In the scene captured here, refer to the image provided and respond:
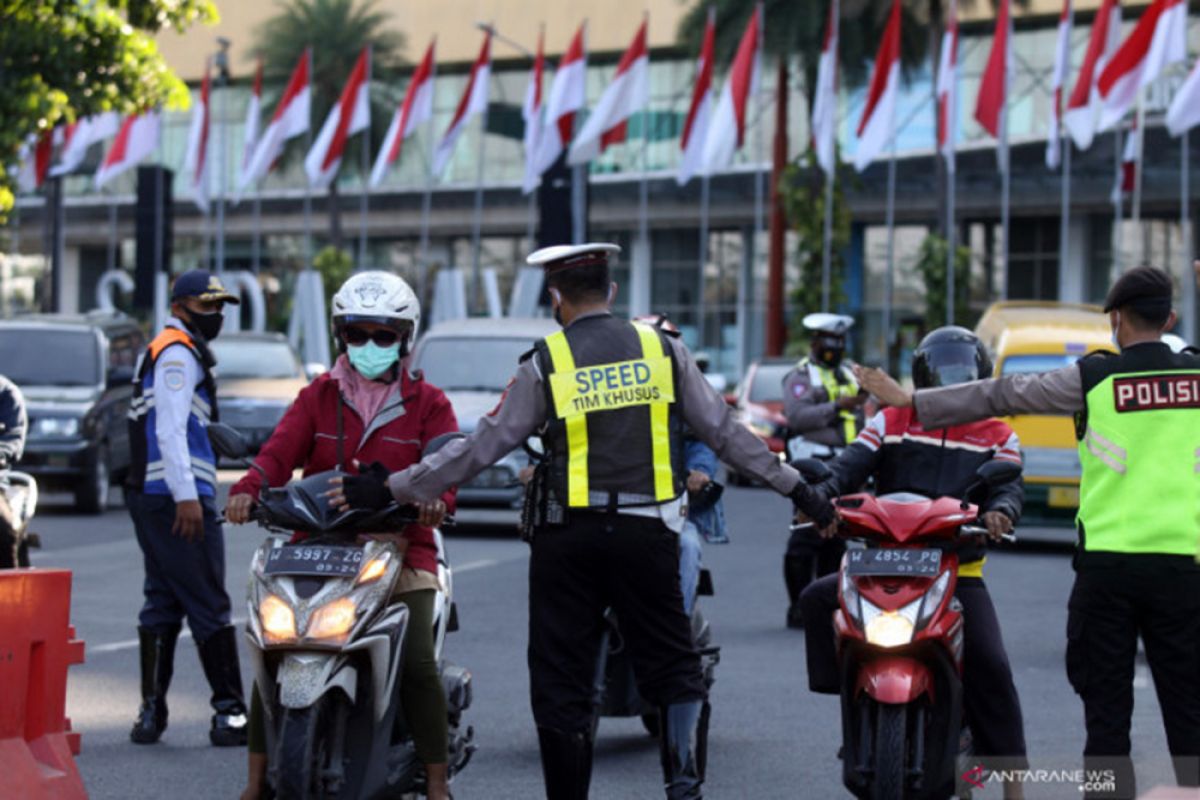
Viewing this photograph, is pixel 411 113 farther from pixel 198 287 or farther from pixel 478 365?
pixel 198 287

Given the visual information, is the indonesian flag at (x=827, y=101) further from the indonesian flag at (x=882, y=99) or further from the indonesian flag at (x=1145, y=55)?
the indonesian flag at (x=1145, y=55)

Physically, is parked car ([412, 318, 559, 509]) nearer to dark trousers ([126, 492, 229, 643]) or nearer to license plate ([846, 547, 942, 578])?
dark trousers ([126, 492, 229, 643])

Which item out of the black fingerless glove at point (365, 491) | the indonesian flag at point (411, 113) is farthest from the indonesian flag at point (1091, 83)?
the black fingerless glove at point (365, 491)

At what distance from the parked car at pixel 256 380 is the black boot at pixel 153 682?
53.4ft

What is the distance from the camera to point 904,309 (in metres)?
54.8

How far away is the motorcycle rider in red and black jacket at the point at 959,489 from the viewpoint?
7.14 metres

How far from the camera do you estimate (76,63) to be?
2247 cm

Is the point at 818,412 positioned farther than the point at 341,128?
No

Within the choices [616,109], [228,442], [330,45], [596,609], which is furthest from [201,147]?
[596,609]

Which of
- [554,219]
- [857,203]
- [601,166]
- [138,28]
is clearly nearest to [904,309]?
[857,203]

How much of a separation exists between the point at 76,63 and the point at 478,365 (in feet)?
17.8

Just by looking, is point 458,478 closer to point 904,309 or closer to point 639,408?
point 639,408

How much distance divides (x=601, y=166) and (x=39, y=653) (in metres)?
52.2

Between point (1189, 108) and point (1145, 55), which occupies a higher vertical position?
point (1145, 55)
